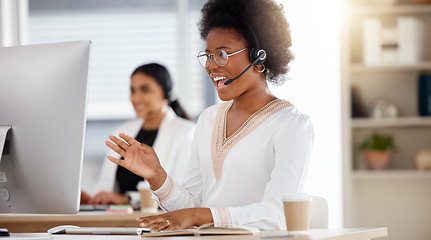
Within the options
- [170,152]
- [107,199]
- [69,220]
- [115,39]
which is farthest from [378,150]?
[115,39]

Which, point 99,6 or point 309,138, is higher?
point 99,6

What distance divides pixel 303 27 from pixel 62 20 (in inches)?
93.0

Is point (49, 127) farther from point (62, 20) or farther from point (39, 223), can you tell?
point (62, 20)

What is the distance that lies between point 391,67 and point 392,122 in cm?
35

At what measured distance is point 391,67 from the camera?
4125mm

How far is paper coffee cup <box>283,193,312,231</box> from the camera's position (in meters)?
1.51

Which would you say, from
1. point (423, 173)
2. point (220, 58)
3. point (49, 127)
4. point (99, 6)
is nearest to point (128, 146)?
point (49, 127)

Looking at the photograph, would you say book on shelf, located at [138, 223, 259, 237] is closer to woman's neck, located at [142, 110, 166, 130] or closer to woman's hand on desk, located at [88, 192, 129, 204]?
woman's hand on desk, located at [88, 192, 129, 204]

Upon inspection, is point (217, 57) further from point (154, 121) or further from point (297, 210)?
point (154, 121)

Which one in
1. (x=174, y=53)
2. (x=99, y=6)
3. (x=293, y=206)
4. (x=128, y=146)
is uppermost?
(x=99, y=6)

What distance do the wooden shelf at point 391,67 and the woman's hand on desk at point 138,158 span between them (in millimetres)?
2641

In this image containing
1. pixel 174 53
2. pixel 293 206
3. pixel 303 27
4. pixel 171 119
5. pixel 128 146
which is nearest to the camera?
pixel 293 206

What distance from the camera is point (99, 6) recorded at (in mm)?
5699

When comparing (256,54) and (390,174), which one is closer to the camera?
(256,54)
